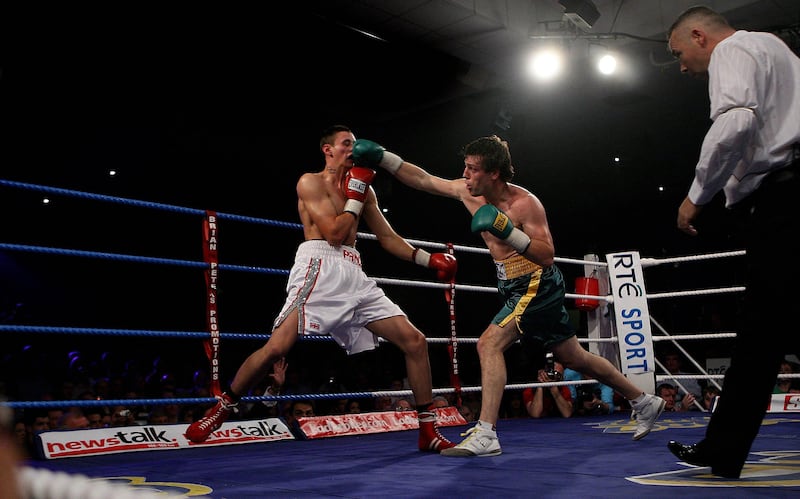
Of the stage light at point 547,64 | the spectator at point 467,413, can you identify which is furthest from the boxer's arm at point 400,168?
the stage light at point 547,64

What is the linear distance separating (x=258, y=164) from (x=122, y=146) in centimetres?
159

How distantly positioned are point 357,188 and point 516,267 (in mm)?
684

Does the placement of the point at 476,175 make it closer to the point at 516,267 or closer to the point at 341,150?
the point at 516,267

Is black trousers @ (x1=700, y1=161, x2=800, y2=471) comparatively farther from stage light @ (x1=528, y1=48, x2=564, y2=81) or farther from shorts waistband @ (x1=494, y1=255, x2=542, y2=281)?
stage light @ (x1=528, y1=48, x2=564, y2=81)

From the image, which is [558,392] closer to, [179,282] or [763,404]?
[763,404]

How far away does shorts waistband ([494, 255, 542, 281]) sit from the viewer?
2.59 meters

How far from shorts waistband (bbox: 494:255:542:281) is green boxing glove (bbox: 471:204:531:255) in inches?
12.8

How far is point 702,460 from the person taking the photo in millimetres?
1637

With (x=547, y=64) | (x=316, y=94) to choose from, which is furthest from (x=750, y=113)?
(x=316, y=94)

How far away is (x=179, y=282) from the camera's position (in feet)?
27.3

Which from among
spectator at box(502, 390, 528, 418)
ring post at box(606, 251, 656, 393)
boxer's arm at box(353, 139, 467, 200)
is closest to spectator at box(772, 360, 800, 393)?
ring post at box(606, 251, 656, 393)

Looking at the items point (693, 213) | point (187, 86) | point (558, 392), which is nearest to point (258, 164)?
point (187, 86)

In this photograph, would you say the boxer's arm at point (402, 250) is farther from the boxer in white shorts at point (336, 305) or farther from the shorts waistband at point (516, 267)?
the shorts waistband at point (516, 267)

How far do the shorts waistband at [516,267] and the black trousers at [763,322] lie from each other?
1025 millimetres
